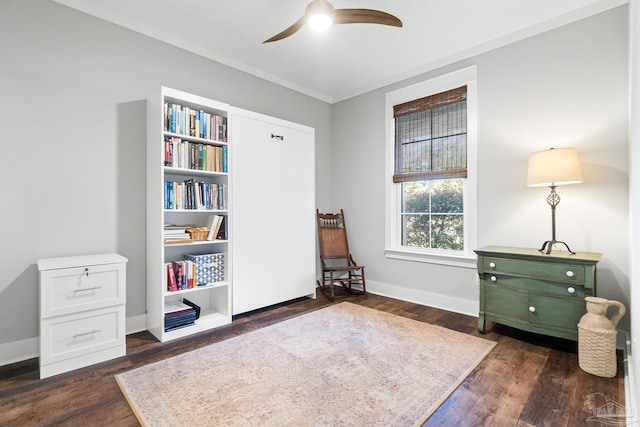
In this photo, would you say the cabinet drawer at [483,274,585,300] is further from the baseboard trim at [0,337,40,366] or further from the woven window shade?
the baseboard trim at [0,337,40,366]

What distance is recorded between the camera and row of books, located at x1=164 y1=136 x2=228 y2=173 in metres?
2.67

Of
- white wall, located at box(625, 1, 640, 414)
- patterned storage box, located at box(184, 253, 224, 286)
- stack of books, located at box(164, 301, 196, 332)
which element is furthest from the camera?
patterned storage box, located at box(184, 253, 224, 286)

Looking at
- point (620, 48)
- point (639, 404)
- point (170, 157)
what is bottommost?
point (639, 404)

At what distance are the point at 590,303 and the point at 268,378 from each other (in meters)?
2.23

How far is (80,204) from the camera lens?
8.21 ft

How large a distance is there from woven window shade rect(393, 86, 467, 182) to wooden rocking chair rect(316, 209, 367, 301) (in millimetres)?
1063

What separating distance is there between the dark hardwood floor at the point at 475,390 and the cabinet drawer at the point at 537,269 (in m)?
0.57

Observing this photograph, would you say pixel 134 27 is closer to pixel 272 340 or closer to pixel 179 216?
pixel 179 216

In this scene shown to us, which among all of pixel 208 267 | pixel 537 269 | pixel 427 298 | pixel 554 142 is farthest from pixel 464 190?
pixel 208 267

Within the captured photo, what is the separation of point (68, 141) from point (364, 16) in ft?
8.15

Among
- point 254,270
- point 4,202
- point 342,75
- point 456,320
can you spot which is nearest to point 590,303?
point 456,320

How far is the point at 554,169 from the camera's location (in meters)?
2.36

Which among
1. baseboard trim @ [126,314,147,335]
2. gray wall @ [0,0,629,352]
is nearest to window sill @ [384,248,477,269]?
gray wall @ [0,0,629,352]

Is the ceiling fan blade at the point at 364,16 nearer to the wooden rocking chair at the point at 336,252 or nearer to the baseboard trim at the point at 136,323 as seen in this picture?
the wooden rocking chair at the point at 336,252
